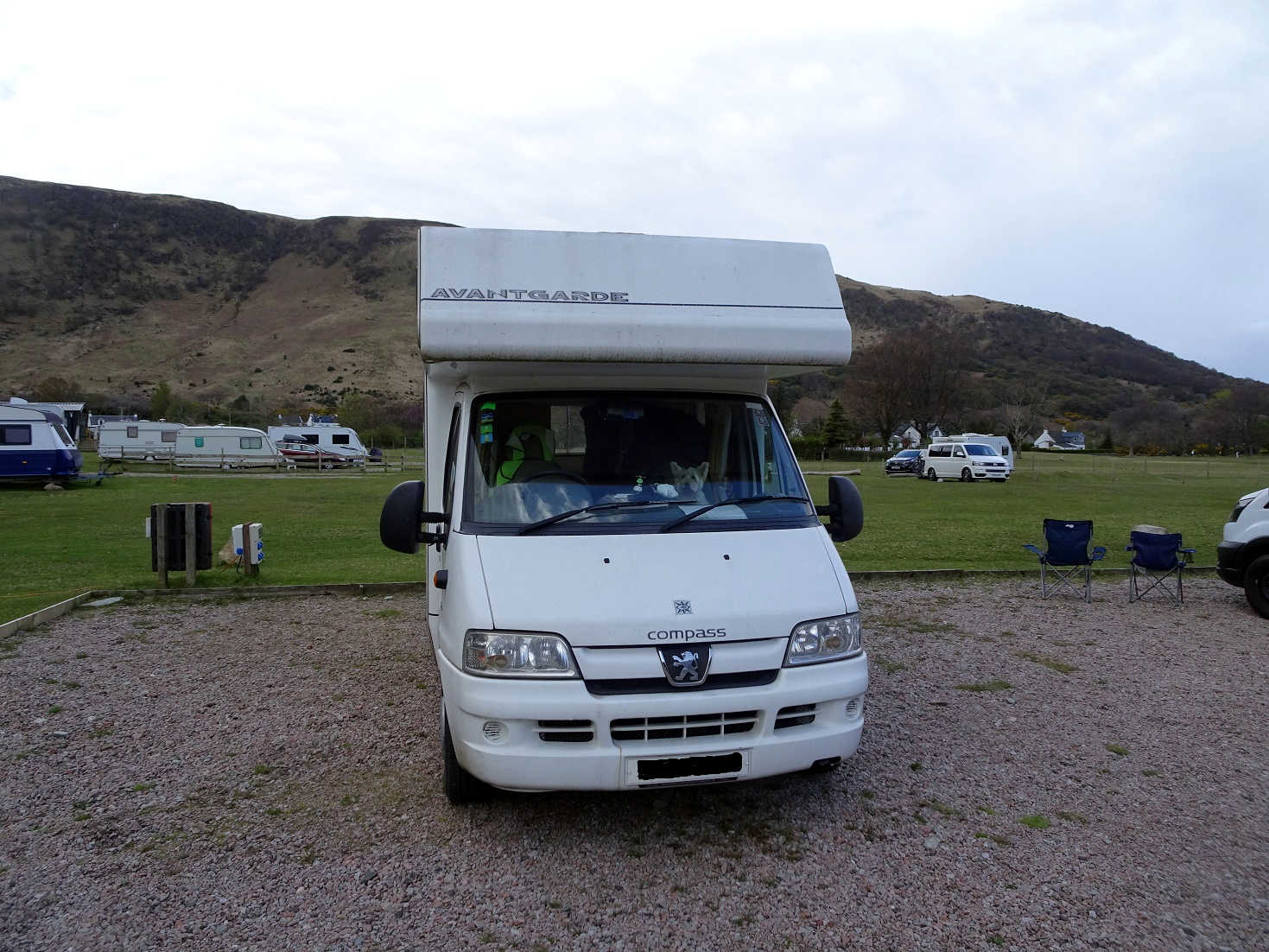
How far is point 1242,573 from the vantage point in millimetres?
9547

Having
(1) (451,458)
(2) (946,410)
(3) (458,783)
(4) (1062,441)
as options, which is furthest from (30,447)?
(4) (1062,441)

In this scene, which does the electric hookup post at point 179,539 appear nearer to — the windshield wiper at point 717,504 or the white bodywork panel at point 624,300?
the white bodywork panel at point 624,300

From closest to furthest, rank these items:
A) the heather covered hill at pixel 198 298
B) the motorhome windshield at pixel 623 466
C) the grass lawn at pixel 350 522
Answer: the motorhome windshield at pixel 623 466 < the grass lawn at pixel 350 522 < the heather covered hill at pixel 198 298

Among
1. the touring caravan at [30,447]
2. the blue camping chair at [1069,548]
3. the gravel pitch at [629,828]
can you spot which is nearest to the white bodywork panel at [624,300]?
the gravel pitch at [629,828]

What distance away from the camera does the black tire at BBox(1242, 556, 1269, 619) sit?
9391 millimetres

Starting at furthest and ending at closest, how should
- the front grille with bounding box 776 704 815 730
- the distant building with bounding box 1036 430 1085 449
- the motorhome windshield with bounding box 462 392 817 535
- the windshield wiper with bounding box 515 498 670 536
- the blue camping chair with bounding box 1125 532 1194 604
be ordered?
the distant building with bounding box 1036 430 1085 449
the blue camping chair with bounding box 1125 532 1194 604
the motorhome windshield with bounding box 462 392 817 535
the windshield wiper with bounding box 515 498 670 536
the front grille with bounding box 776 704 815 730

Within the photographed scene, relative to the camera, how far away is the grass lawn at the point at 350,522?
1243 cm

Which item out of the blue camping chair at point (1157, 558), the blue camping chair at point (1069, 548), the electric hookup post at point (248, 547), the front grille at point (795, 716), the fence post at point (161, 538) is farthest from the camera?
the electric hookup post at point (248, 547)

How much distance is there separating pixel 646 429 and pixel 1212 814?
138 inches

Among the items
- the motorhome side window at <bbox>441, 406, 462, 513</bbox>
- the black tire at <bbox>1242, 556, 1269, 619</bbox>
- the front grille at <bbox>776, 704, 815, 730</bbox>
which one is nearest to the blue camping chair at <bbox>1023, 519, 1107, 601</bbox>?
the black tire at <bbox>1242, 556, 1269, 619</bbox>

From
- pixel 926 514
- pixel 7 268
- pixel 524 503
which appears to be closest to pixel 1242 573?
pixel 524 503

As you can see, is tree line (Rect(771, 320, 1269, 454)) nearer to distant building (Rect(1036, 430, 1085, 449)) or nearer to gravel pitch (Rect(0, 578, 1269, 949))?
distant building (Rect(1036, 430, 1085, 449))

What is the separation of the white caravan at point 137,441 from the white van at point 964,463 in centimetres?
3850

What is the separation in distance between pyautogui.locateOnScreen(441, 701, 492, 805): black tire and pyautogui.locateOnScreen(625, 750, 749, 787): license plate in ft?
3.34
